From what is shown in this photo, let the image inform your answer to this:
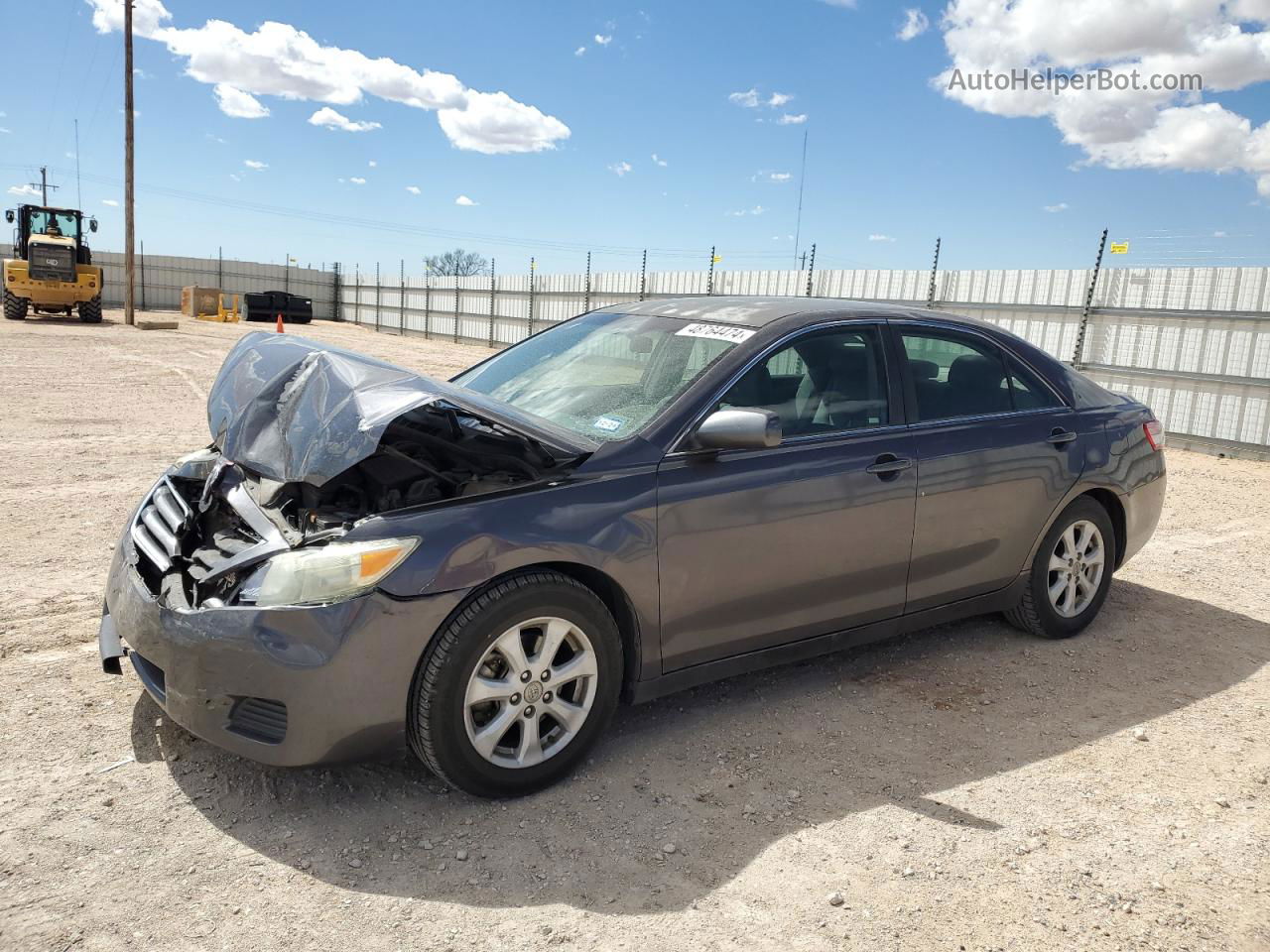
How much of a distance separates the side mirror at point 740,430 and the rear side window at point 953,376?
1106 millimetres

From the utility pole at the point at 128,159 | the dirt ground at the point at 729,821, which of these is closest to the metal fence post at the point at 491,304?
the utility pole at the point at 128,159

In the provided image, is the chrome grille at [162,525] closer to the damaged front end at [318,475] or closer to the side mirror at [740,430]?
the damaged front end at [318,475]

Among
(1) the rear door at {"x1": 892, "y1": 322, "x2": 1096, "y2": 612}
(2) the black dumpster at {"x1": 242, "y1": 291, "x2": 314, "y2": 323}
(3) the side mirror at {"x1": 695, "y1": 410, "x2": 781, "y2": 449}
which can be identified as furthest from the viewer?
(2) the black dumpster at {"x1": 242, "y1": 291, "x2": 314, "y2": 323}

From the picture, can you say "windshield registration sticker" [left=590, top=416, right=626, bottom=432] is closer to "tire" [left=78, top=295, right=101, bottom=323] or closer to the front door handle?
the front door handle

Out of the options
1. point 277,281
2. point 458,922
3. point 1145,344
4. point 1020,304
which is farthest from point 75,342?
point 277,281

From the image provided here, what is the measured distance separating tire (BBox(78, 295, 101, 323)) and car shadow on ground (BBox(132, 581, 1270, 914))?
100 feet

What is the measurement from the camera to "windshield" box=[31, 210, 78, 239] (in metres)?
29.2

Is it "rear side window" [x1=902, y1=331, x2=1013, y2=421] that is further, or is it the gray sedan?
"rear side window" [x1=902, y1=331, x2=1013, y2=421]

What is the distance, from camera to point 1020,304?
1466cm

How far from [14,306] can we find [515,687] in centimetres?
3299

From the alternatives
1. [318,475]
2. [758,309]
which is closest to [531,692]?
[318,475]

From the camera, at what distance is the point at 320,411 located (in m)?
3.07

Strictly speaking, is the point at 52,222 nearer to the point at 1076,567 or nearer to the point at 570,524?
the point at 570,524

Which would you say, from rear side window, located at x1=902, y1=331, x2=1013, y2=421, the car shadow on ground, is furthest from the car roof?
the car shadow on ground
